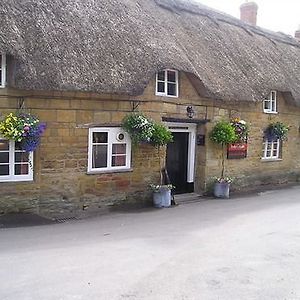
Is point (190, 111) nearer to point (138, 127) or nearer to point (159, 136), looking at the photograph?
point (159, 136)

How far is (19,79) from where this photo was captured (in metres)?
8.85

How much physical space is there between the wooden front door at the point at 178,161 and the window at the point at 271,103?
4.29 metres

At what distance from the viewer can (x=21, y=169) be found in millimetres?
9516

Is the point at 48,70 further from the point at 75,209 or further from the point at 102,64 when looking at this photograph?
the point at 75,209

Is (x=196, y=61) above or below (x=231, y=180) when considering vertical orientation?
above

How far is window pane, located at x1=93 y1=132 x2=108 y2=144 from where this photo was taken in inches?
412

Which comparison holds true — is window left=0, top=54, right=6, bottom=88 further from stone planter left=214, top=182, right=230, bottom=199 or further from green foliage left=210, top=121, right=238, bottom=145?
stone planter left=214, top=182, right=230, bottom=199

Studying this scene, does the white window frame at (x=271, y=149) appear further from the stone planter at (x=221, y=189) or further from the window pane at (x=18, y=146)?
the window pane at (x=18, y=146)

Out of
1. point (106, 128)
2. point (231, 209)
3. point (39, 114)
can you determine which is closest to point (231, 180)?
point (231, 209)

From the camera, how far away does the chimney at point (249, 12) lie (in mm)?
21141

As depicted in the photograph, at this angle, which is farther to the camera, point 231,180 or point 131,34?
point 231,180

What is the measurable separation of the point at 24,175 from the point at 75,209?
163 centimetres

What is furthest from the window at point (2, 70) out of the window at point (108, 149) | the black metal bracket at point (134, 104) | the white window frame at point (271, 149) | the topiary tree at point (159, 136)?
the white window frame at point (271, 149)

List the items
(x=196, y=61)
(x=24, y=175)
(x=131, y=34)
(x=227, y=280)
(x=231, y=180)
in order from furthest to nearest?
(x=231, y=180) → (x=196, y=61) → (x=131, y=34) → (x=24, y=175) → (x=227, y=280)
